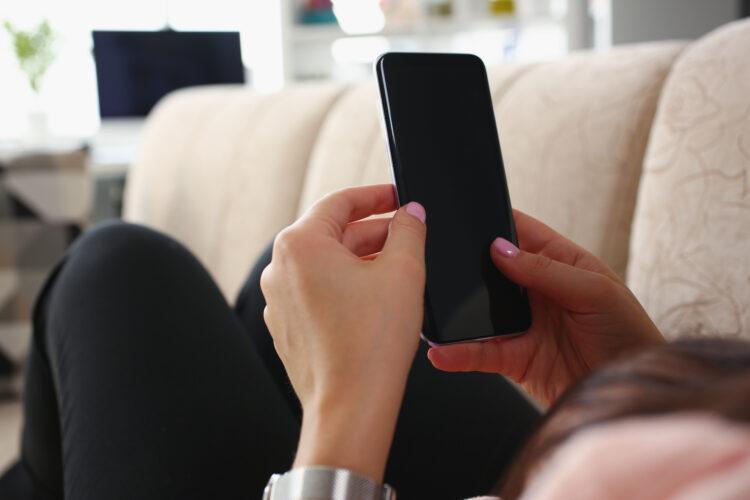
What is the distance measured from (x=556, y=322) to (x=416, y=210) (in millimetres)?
147

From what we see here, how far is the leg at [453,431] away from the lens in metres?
0.69

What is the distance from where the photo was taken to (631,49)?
0.90 meters

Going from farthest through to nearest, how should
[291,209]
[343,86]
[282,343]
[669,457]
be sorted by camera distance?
[343,86], [291,209], [282,343], [669,457]

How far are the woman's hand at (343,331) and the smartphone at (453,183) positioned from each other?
7 cm

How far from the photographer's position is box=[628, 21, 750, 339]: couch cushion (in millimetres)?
643

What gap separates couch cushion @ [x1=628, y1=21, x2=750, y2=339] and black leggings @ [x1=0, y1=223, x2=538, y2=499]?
169mm

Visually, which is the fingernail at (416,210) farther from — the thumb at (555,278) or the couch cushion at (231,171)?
the couch cushion at (231,171)

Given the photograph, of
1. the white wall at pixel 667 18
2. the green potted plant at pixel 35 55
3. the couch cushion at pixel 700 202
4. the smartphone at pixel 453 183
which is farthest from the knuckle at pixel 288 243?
the green potted plant at pixel 35 55

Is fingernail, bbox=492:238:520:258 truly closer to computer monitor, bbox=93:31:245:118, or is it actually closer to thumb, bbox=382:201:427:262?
thumb, bbox=382:201:427:262

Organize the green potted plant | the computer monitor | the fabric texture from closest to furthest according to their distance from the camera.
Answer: the fabric texture < the green potted plant < the computer monitor

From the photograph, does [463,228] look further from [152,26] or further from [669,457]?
[152,26]

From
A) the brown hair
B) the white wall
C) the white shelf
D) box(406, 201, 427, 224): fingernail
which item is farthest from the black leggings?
the white shelf

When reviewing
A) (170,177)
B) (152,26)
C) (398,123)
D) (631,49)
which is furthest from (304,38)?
(398,123)

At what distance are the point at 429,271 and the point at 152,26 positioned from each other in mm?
3286
